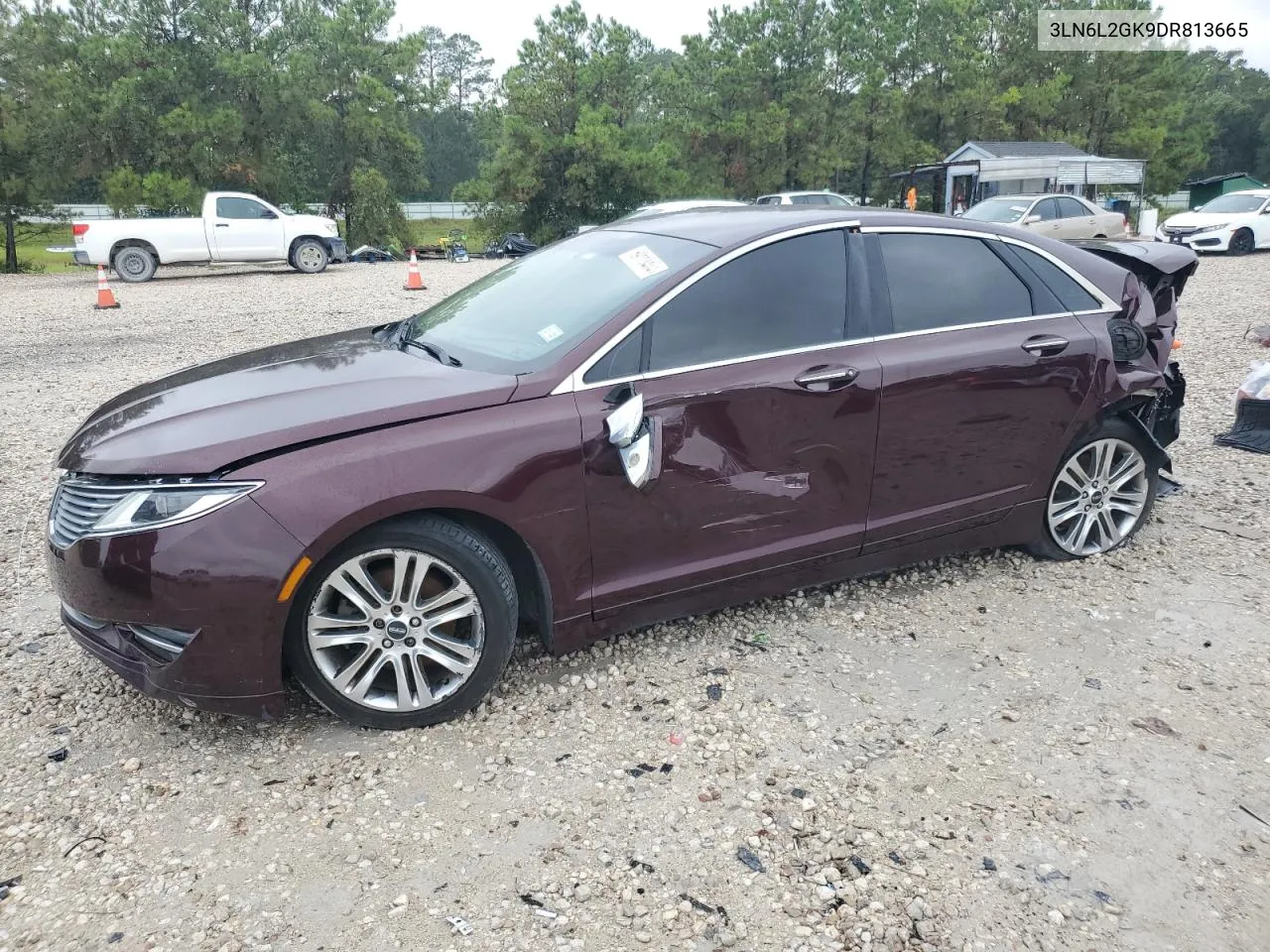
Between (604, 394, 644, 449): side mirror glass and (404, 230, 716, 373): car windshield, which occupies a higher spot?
(404, 230, 716, 373): car windshield

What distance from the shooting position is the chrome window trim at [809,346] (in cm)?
311

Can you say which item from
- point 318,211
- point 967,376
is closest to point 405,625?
point 967,376

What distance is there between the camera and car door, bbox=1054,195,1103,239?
1886cm

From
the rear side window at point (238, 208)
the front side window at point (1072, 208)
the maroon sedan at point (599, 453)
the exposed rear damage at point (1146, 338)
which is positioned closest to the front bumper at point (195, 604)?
the maroon sedan at point (599, 453)

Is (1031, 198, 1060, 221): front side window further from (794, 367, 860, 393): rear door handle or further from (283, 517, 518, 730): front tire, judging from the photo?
(283, 517, 518, 730): front tire

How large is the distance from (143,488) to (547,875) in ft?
5.30

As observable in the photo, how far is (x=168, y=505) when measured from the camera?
2697mm

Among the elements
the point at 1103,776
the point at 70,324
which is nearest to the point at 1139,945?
the point at 1103,776

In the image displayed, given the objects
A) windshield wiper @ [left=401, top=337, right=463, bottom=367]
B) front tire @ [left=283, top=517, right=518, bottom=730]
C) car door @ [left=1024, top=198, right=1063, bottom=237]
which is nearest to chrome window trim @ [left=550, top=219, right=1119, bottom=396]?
windshield wiper @ [left=401, top=337, right=463, bottom=367]

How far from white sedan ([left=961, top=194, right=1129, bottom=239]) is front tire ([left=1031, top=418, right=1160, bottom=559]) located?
15041 millimetres

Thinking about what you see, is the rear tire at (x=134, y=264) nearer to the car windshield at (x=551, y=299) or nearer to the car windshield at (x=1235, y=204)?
the car windshield at (x=551, y=299)

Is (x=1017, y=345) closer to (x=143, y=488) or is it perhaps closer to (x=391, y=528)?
(x=391, y=528)

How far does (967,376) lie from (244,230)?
17933 mm

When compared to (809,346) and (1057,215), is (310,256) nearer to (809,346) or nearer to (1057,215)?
(1057,215)
